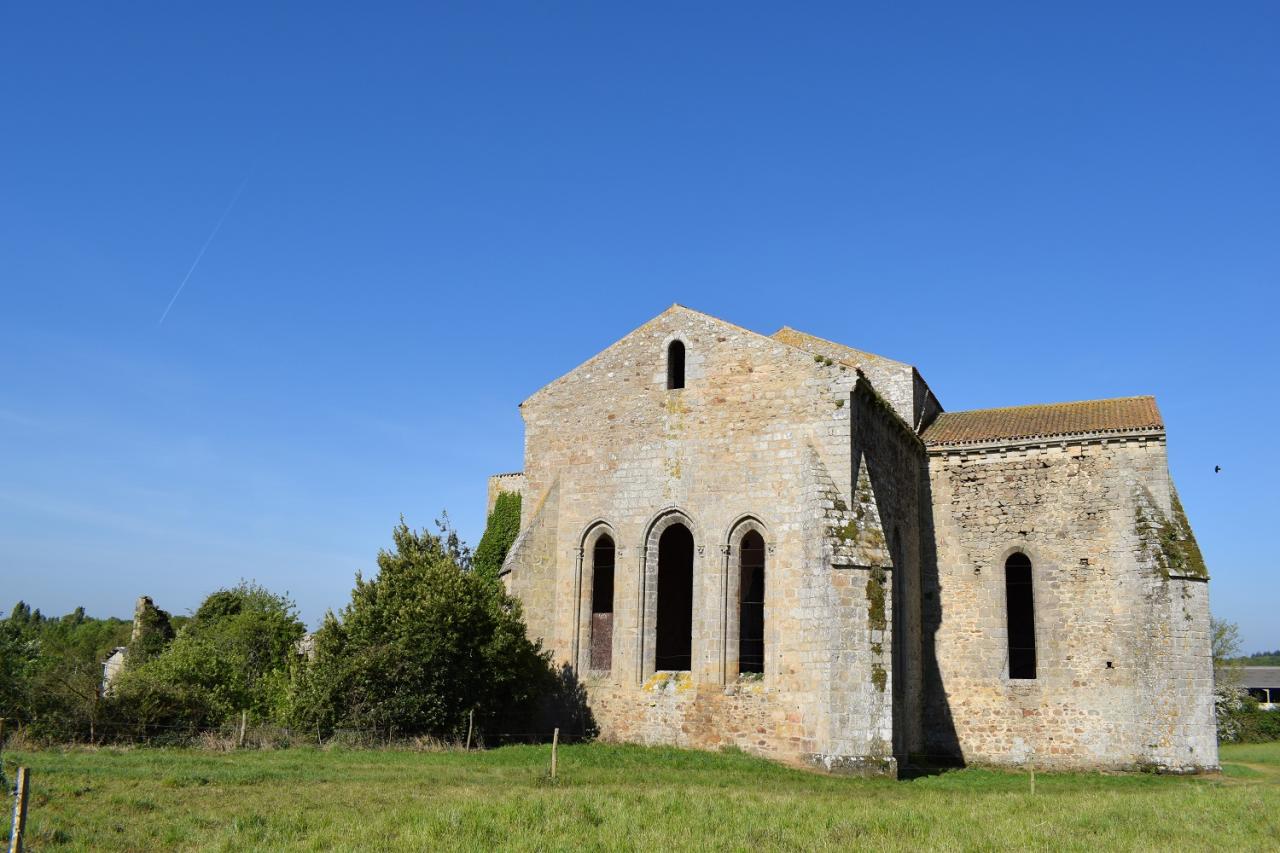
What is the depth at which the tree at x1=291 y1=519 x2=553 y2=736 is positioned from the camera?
1953 centimetres

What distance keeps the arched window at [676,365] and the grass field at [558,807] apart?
8.08 metres

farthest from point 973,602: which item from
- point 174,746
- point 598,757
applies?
point 174,746

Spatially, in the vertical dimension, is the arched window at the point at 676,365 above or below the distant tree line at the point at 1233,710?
above

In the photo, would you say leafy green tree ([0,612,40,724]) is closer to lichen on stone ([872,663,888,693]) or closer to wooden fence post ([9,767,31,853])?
wooden fence post ([9,767,31,853])

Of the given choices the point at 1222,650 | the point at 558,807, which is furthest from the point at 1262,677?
the point at 558,807

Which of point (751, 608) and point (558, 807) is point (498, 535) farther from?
point (558, 807)

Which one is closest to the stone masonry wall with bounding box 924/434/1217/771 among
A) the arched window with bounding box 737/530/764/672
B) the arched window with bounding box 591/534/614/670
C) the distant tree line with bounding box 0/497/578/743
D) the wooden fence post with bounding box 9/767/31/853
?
the arched window with bounding box 737/530/764/672

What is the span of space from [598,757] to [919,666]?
933 centimetres

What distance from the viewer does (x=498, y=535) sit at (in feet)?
103

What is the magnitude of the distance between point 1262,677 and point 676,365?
70074 mm

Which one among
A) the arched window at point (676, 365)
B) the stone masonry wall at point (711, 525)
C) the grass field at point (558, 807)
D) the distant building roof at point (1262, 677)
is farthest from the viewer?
the distant building roof at point (1262, 677)

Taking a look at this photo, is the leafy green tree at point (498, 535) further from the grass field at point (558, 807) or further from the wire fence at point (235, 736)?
the grass field at point (558, 807)

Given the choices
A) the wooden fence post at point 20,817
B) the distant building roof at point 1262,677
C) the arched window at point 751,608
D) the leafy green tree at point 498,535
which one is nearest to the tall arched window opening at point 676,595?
the arched window at point 751,608

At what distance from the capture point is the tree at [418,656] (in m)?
19.5
